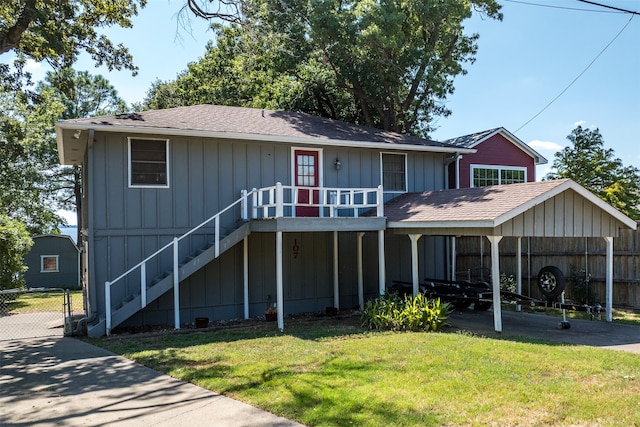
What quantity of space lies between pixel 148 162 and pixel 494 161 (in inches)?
484

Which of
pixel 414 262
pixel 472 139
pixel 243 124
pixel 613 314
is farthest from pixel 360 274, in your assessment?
pixel 472 139

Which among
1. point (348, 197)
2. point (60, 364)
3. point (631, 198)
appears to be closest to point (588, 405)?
point (60, 364)

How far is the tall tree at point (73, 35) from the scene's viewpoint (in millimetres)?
12234

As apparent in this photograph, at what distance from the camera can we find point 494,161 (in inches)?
717

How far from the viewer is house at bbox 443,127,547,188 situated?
56.7ft

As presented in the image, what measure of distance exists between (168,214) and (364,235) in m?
5.34

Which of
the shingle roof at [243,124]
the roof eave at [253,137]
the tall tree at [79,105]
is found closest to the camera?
the roof eave at [253,137]

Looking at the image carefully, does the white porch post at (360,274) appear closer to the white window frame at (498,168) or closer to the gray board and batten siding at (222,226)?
the gray board and batten siding at (222,226)

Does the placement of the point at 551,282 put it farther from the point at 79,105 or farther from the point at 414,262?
the point at 79,105

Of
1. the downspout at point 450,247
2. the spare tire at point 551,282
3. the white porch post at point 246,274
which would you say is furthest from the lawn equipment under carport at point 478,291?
the white porch post at point 246,274

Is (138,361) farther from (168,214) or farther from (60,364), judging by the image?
(168,214)

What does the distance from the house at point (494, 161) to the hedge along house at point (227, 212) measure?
297cm

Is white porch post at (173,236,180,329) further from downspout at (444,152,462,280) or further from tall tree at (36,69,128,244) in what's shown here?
tall tree at (36,69,128,244)

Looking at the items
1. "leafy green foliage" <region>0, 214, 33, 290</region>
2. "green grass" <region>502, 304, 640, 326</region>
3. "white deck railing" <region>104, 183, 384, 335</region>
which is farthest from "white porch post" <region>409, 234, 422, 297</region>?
"leafy green foliage" <region>0, 214, 33, 290</region>
